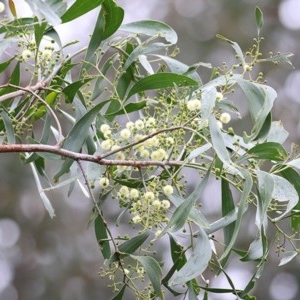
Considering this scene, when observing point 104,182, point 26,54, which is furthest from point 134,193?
point 26,54

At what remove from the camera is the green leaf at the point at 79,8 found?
117 cm

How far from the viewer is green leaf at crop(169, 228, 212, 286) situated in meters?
1.06

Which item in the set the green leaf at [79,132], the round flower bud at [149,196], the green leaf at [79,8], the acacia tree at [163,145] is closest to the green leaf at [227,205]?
the acacia tree at [163,145]

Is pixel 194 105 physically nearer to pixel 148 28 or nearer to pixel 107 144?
pixel 107 144

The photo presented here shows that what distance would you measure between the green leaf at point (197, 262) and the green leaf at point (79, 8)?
368 mm

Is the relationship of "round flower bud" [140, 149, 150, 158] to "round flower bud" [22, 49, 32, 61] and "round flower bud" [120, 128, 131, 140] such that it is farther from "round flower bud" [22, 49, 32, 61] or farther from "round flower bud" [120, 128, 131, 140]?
"round flower bud" [22, 49, 32, 61]

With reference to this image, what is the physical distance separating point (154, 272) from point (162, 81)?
0.29 meters

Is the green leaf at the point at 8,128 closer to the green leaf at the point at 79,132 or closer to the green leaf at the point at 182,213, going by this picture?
the green leaf at the point at 79,132

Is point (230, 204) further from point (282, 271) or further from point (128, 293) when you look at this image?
point (282, 271)

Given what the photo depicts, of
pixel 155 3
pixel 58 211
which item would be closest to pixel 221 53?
pixel 155 3

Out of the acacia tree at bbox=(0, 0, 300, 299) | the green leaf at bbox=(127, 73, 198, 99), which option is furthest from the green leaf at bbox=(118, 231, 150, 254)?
the green leaf at bbox=(127, 73, 198, 99)

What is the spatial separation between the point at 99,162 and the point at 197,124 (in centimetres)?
15

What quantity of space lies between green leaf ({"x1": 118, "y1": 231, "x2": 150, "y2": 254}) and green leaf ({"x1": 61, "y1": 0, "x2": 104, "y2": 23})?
35cm

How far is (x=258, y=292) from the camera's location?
4406 millimetres
